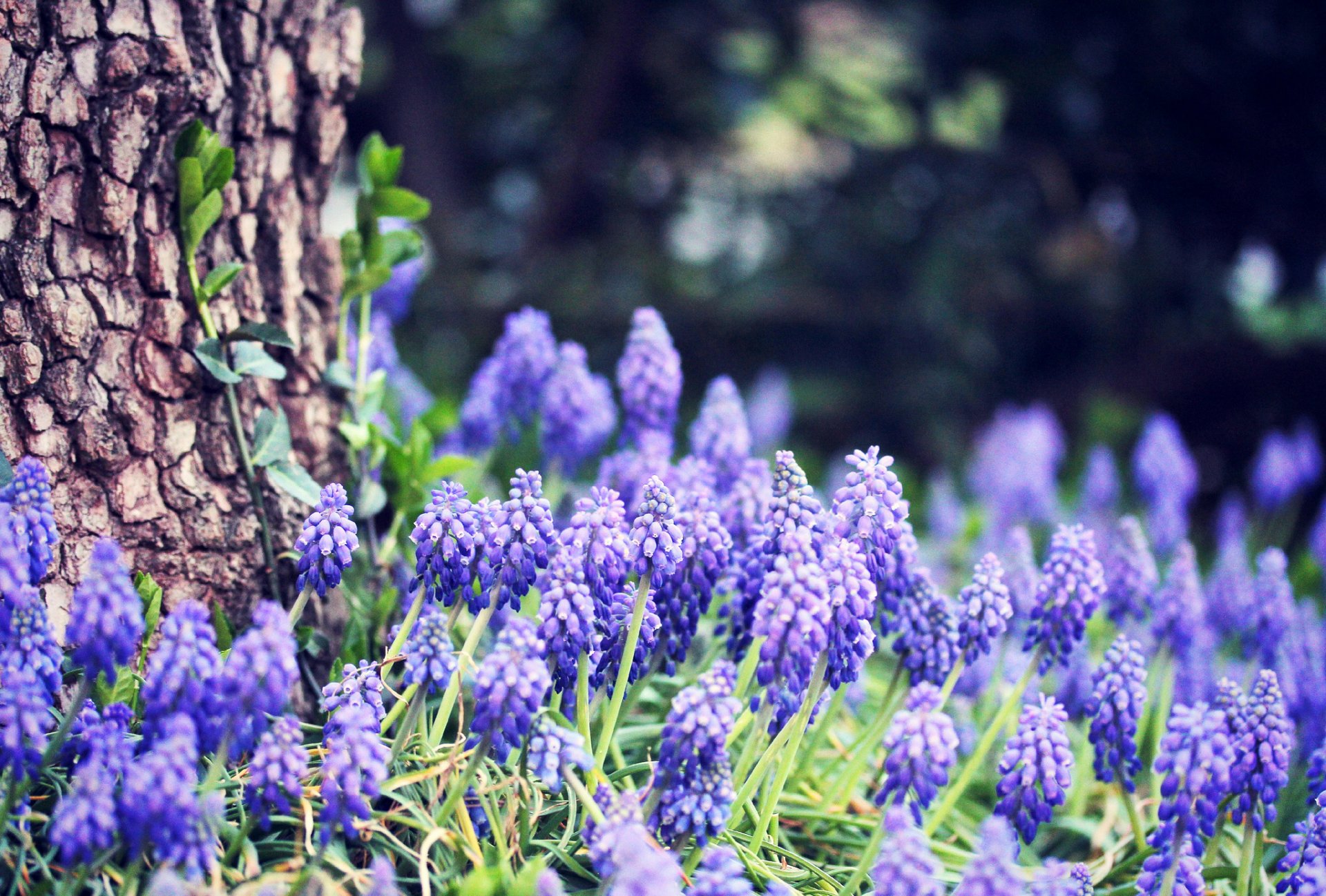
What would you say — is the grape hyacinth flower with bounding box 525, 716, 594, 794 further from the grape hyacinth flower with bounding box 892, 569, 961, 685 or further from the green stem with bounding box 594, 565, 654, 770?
the grape hyacinth flower with bounding box 892, 569, 961, 685

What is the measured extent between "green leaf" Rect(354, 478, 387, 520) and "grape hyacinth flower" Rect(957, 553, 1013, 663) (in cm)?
134

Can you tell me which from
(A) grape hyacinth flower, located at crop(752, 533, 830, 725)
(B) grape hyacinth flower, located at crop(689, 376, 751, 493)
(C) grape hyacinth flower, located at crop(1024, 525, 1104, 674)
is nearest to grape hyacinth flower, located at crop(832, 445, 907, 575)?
(A) grape hyacinth flower, located at crop(752, 533, 830, 725)

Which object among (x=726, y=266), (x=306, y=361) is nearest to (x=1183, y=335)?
(x=726, y=266)

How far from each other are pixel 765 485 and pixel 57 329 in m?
1.48

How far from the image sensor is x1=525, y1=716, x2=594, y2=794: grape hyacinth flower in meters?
1.65

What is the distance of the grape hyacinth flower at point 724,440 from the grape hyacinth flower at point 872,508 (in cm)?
82

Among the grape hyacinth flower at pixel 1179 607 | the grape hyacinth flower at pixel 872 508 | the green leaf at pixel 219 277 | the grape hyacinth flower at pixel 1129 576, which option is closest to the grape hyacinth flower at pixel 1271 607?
the grape hyacinth flower at pixel 1179 607

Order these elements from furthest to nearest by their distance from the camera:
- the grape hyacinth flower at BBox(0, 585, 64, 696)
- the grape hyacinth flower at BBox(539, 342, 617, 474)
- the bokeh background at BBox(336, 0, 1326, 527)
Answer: the bokeh background at BBox(336, 0, 1326, 527), the grape hyacinth flower at BBox(539, 342, 617, 474), the grape hyacinth flower at BBox(0, 585, 64, 696)

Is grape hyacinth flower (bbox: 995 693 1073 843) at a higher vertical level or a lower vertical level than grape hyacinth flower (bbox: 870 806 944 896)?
higher

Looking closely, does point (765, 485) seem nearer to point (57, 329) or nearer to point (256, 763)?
point (256, 763)

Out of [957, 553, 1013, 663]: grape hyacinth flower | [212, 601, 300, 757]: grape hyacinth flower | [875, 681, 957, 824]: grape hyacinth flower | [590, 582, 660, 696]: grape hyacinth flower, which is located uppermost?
[957, 553, 1013, 663]: grape hyacinth flower

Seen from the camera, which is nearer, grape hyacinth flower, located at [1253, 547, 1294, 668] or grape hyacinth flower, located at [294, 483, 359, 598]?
grape hyacinth flower, located at [294, 483, 359, 598]

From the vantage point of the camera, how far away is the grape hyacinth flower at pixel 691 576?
196 centimetres

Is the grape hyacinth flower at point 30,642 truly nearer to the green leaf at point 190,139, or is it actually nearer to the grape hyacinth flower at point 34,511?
the grape hyacinth flower at point 34,511
